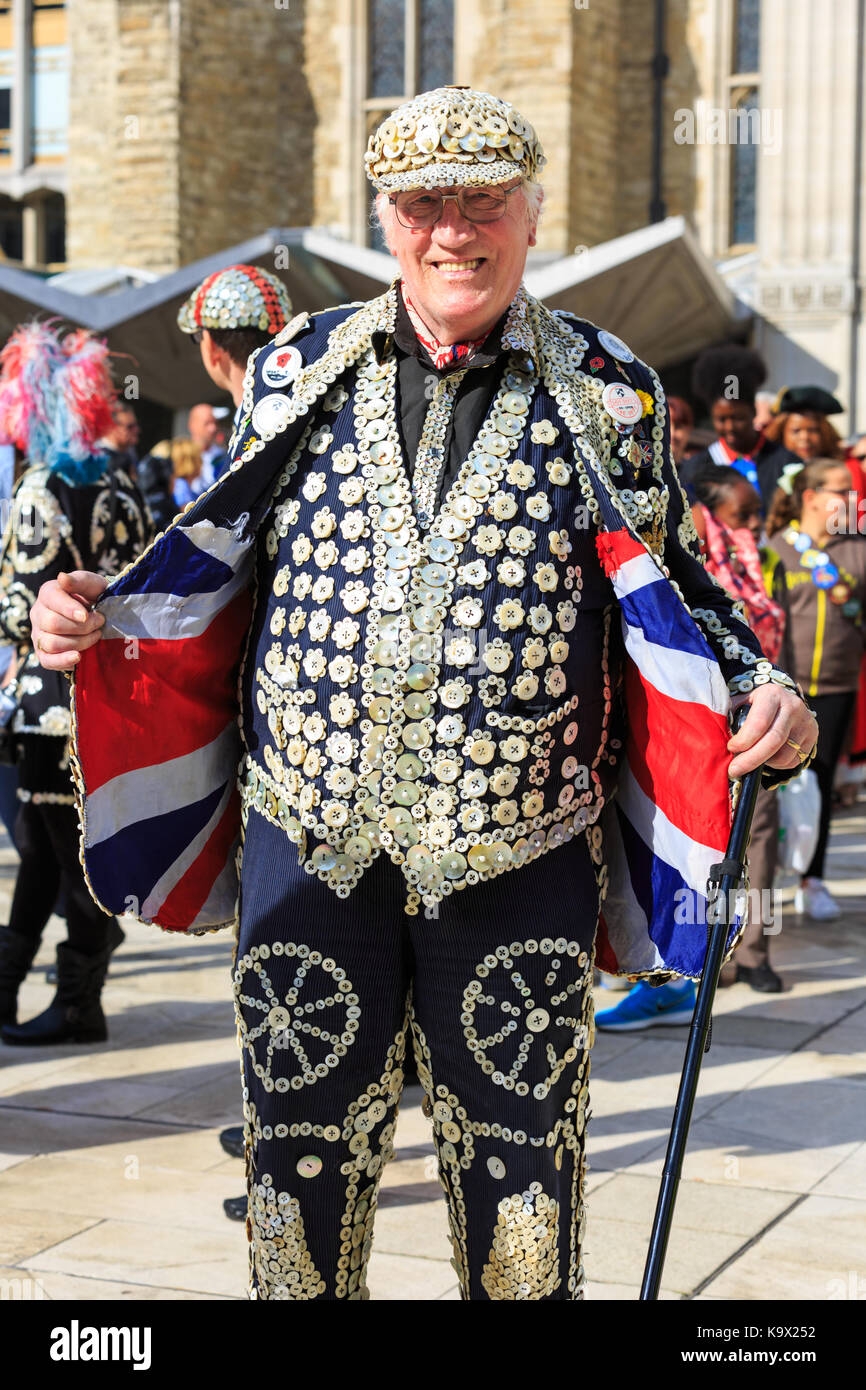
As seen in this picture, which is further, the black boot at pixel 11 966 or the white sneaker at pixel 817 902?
the white sneaker at pixel 817 902

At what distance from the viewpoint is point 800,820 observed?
6805 millimetres

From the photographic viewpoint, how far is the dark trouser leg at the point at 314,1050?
237 cm

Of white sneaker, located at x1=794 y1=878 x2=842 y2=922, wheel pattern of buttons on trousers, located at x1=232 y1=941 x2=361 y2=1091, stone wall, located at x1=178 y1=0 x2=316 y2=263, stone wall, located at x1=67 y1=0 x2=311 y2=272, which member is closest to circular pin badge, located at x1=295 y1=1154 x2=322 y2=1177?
wheel pattern of buttons on trousers, located at x1=232 y1=941 x2=361 y2=1091

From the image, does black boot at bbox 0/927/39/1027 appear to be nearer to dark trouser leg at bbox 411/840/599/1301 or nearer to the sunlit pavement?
the sunlit pavement

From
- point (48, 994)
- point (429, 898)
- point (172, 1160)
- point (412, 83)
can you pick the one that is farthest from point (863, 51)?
point (429, 898)

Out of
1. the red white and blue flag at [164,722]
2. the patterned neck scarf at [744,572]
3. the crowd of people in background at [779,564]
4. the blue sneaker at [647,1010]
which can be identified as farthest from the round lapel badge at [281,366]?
the blue sneaker at [647,1010]

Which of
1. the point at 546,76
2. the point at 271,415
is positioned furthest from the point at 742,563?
the point at 546,76

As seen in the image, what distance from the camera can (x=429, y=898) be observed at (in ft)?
7.64

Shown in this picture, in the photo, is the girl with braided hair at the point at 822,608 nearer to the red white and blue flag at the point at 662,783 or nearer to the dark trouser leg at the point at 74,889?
the dark trouser leg at the point at 74,889

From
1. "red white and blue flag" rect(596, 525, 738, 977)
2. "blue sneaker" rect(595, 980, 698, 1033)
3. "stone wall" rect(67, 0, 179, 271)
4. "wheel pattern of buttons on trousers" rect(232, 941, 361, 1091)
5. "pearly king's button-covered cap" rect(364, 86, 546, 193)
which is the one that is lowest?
"blue sneaker" rect(595, 980, 698, 1033)

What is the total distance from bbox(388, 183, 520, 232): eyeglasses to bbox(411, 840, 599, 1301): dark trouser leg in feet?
2.87

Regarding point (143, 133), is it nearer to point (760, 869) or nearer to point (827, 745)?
point (827, 745)

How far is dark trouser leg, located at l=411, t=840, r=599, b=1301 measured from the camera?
7.73 feet
